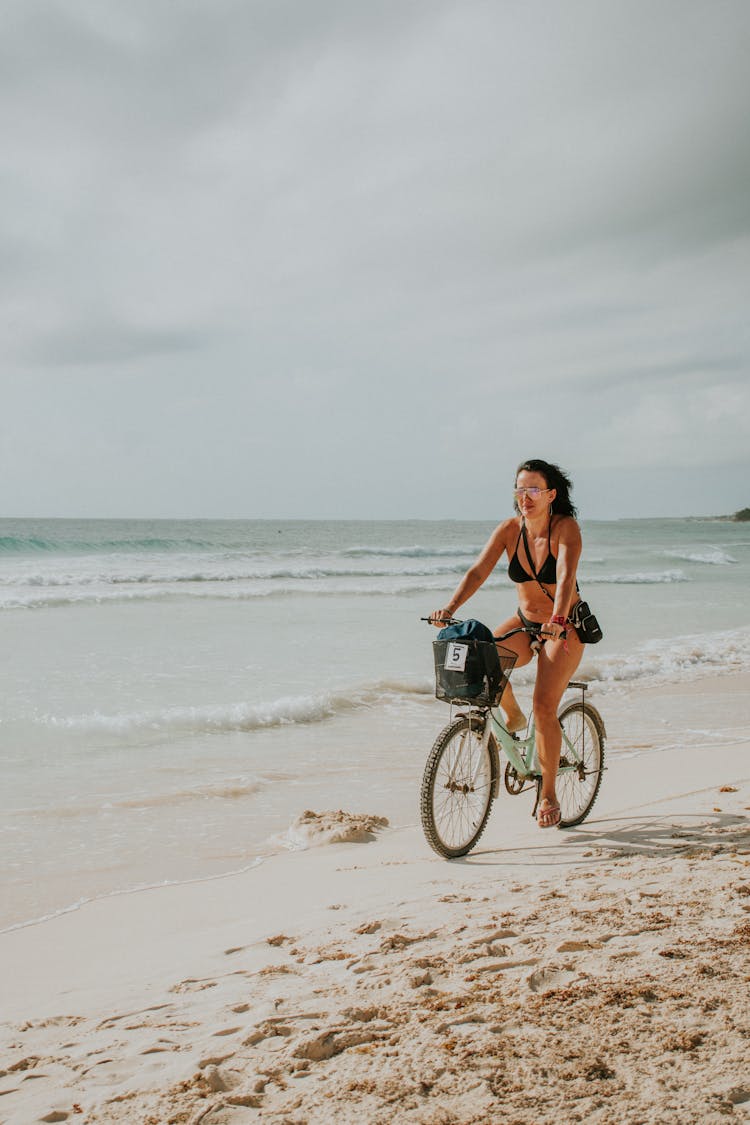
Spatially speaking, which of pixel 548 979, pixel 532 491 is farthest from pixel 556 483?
pixel 548 979

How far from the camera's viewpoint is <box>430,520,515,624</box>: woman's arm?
479 centimetres

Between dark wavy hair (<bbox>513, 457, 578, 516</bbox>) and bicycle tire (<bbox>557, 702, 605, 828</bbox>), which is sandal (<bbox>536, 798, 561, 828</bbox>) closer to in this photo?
bicycle tire (<bbox>557, 702, 605, 828</bbox>)

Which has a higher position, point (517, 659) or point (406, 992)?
point (517, 659)

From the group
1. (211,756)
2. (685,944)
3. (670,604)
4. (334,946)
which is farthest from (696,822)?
(670,604)

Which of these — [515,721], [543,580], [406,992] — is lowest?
[406,992]

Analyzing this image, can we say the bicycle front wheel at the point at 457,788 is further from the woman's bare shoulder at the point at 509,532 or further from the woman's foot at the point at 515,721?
the woman's bare shoulder at the point at 509,532

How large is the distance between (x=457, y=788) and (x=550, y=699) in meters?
0.74

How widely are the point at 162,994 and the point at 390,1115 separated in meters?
1.33

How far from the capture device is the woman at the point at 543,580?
4.74m

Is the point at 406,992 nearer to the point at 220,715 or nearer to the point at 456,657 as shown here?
the point at 456,657

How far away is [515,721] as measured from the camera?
499 centimetres

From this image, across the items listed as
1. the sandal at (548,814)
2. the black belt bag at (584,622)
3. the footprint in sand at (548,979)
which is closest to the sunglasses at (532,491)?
the black belt bag at (584,622)

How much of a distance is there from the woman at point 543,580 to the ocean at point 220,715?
133 centimetres

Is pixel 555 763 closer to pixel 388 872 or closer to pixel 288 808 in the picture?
pixel 388 872
